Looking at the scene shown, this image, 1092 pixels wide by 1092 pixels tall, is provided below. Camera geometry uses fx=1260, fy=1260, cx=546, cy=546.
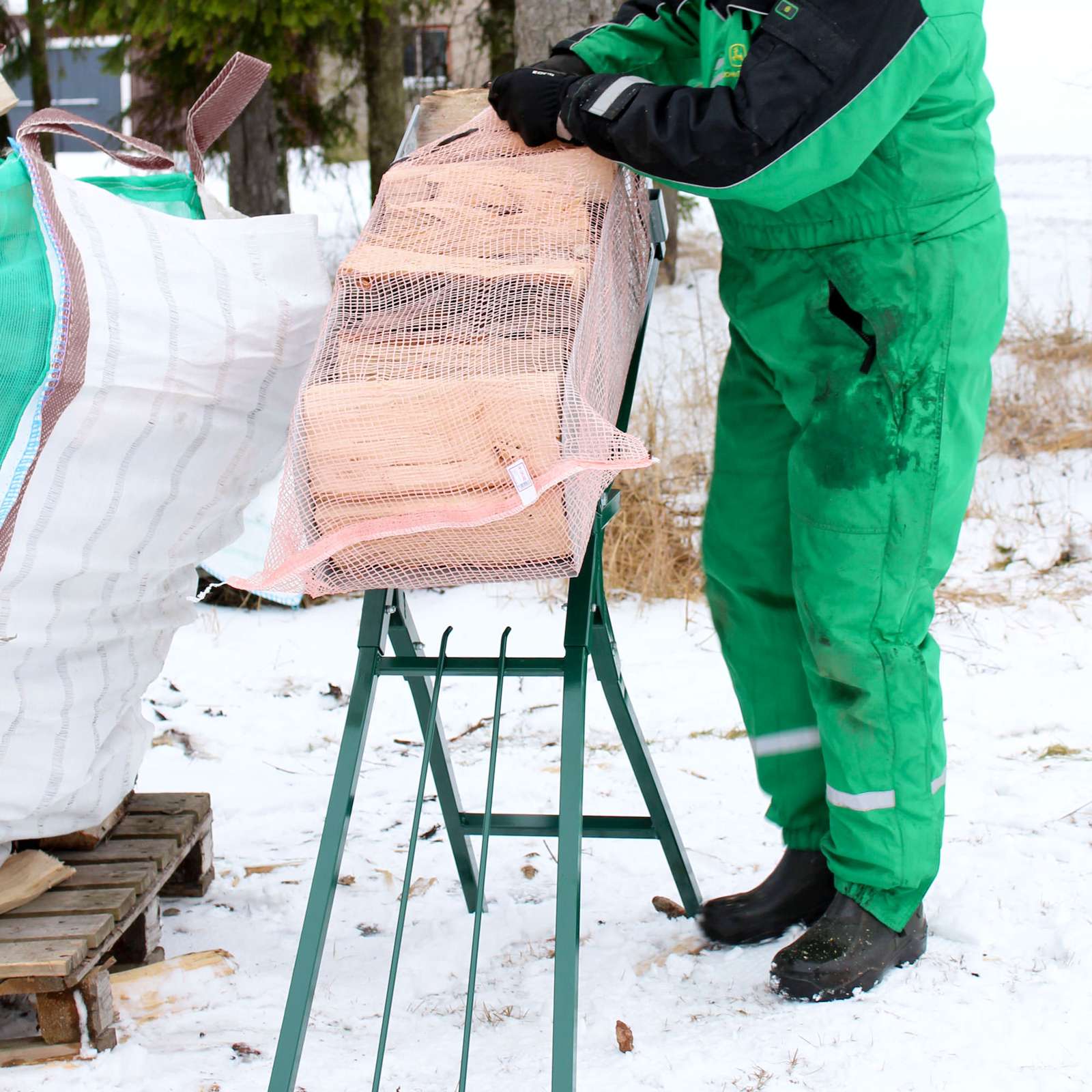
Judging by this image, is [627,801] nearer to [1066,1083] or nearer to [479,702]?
[479,702]

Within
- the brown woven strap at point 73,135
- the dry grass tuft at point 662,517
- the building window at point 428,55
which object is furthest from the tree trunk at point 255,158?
the brown woven strap at point 73,135

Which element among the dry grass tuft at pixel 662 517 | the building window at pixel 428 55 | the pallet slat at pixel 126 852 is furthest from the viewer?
the building window at pixel 428 55

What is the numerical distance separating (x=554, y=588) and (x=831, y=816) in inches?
98.4

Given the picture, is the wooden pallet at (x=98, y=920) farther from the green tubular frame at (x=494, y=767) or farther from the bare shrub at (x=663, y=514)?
the bare shrub at (x=663, y=514)

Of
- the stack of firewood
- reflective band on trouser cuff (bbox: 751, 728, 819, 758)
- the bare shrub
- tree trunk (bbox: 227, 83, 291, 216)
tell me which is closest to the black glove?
the stack of firewood

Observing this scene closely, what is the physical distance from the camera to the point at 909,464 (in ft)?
7.07

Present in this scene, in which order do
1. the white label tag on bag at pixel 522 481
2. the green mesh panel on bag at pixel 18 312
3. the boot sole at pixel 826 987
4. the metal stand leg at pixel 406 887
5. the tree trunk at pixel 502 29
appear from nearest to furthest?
the white label tag on bag at pixel 522 481 < the metal stand leg at pixel 406 887 < the green mesh panel on bag at pixel 18 312 < the boot sole at pixel 826 987 < the tree trunk at pixel 502 29

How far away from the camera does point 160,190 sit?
2369 millimetres

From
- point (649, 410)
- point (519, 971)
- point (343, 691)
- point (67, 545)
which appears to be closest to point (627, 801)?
point (519, 971)

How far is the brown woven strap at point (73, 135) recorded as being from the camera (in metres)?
2.06

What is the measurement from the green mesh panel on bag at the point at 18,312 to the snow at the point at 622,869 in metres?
1.16

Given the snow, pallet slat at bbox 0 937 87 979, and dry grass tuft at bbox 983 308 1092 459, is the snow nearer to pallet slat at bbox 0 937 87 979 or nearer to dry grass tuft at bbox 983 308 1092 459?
pallet slat at bbox 0 937 87 979

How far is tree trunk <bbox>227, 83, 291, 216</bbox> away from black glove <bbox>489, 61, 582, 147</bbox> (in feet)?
19.2

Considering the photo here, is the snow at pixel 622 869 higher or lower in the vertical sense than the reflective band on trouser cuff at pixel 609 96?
lower
